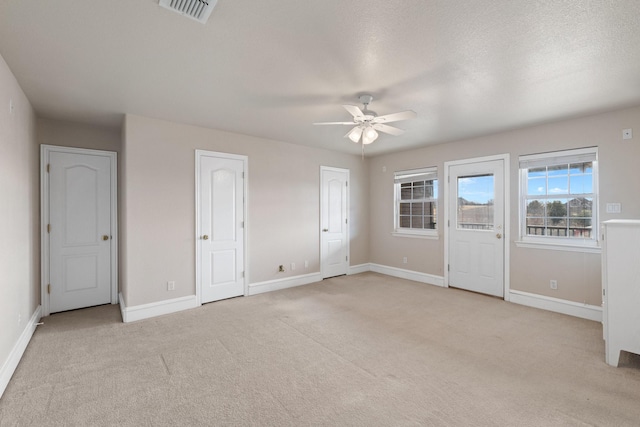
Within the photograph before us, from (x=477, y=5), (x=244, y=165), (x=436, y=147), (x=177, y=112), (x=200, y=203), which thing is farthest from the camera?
(x=436, y=147)

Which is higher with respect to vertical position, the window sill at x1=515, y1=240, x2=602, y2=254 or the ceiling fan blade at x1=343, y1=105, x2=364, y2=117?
the ceiling fan blade at x1=343, y1=105, x2=364, y2=117

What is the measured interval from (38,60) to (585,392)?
487cm

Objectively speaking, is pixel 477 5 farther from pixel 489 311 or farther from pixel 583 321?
pixel 583 321

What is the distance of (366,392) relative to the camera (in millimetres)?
2232

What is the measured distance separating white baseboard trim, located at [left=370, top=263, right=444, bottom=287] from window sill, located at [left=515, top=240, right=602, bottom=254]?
142 centimetres

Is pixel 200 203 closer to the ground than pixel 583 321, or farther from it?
farther from it

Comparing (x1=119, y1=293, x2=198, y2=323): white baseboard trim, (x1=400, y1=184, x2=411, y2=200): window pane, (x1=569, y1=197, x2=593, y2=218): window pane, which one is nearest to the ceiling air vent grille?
(x1=119, y1=293, x2=198, y2=323): white baseboard trim

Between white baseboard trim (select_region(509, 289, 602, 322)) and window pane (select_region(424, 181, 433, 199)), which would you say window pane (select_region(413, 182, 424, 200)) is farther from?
white baseboard trim (select_region(509, 289, 602, 322))

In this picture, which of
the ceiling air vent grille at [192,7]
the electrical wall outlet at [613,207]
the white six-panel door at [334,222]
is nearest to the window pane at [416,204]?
the white six-panel door at [334,222]

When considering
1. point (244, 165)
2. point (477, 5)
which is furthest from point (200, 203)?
point (477, 5)

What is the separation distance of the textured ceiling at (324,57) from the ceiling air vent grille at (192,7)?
0.21 ft

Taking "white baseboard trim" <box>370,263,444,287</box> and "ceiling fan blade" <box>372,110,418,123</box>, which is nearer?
"ceiling fan blade" <box>372,110,418,123</box>

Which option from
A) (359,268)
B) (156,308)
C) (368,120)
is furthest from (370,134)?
(359,268)

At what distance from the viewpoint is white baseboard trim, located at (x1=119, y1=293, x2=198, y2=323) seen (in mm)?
3659
